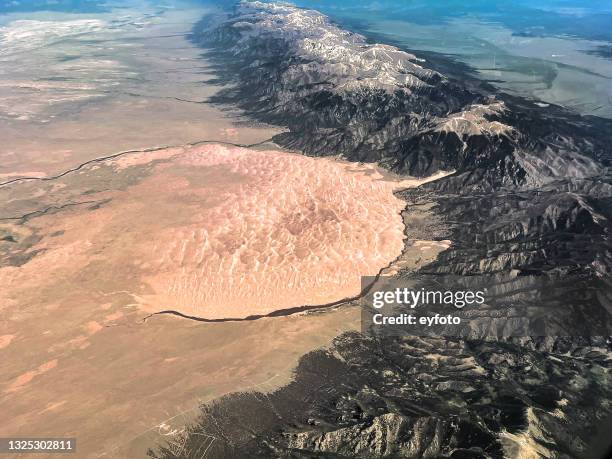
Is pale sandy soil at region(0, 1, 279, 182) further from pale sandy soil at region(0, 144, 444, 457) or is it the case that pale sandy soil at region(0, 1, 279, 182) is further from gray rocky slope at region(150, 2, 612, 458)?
gray rocky slope at region(150, 2, 612, 458)

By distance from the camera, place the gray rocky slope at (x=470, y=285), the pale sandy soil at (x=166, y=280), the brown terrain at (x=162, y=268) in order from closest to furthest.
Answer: the gray rocky slope at (x=470, y=285) < the pale sandy soil at (x=166, y=280) < the brown terrain at (x=162, y=268)

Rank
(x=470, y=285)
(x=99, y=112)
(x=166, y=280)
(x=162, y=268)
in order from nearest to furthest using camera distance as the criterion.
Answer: (x=470, y=285) < (x=166, y=280) < (x=162, y=268) < (x=99, y=112)

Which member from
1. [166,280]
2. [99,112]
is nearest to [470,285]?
[166,280]

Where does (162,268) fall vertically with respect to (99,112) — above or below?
below

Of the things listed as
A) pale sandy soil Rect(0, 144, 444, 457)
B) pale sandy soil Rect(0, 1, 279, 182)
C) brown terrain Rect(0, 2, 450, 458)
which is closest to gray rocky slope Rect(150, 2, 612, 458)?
brown terrain Rect(0, 2, 450, 458)

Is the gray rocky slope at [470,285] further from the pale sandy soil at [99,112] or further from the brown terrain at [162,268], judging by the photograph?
the pale sandy soil at [99,112]

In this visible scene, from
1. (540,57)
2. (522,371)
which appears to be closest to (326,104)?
(522,371)

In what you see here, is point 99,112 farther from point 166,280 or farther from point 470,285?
point 470,285

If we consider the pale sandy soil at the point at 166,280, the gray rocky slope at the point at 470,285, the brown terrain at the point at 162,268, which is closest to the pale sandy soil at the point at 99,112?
the brown terrain at the point at 162,268

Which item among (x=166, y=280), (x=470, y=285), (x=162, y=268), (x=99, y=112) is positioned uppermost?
(x=99, y=112)
